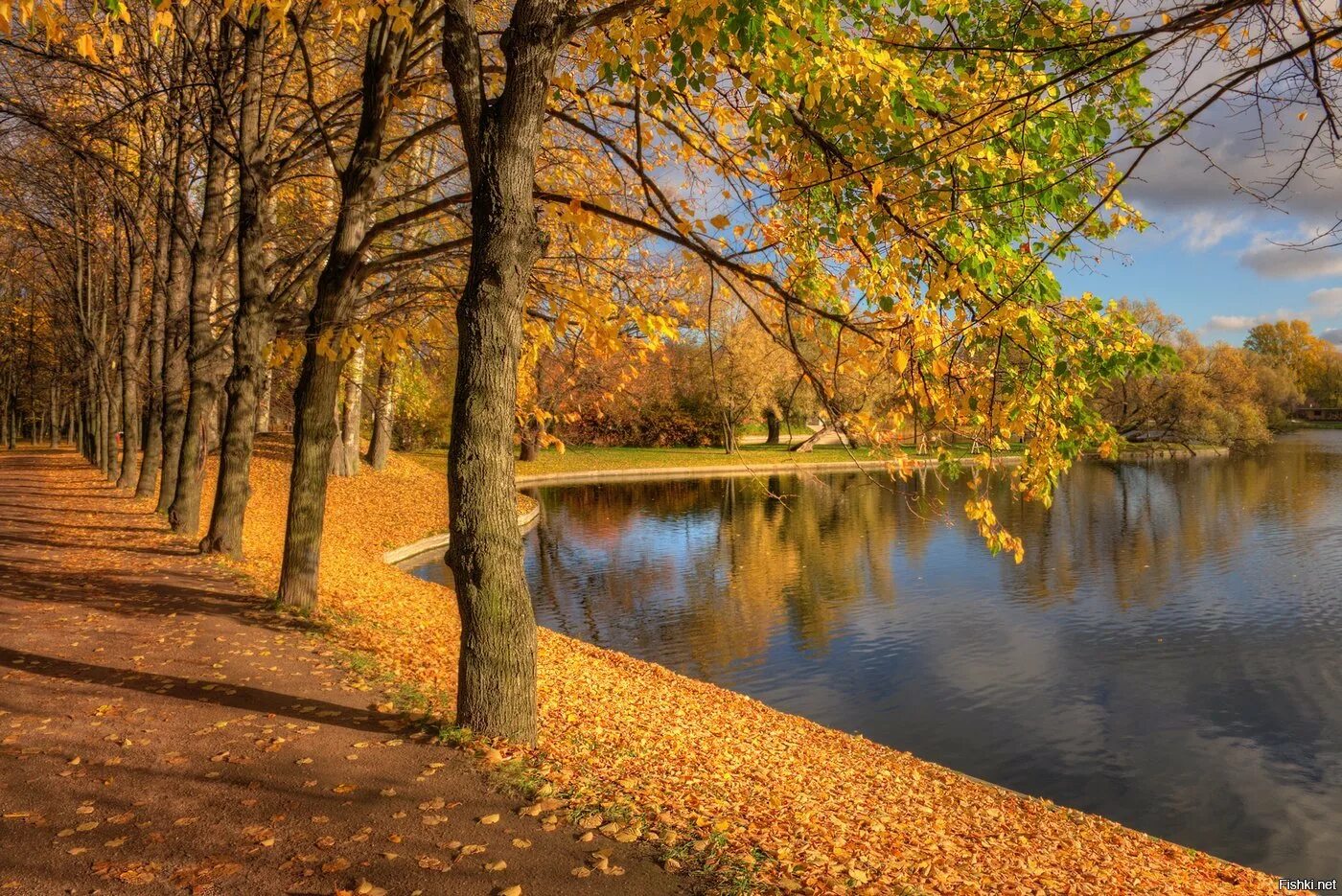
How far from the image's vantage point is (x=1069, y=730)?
10539 mm

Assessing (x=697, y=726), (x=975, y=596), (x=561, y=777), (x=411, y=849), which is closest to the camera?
(x=411, y=849)

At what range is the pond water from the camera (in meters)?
9.15

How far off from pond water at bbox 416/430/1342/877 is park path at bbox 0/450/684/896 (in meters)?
3.43

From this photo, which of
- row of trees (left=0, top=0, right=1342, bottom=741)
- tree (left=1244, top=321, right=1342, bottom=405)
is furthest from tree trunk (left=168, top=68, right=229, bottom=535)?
tree (left=1244, top=321, right=1342, bottom=405)

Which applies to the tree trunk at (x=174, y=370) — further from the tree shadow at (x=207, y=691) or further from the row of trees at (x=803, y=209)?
the tree shadow at (x=207, y=691)

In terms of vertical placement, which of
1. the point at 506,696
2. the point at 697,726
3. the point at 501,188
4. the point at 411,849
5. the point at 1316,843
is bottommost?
the point at 1316,843

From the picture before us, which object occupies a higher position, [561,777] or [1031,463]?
[1031,463]

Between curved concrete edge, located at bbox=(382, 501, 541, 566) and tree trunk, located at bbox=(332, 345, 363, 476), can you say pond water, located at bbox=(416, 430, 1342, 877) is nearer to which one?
curved concrete edge, located at bbox=(382, 501, 541, 566)

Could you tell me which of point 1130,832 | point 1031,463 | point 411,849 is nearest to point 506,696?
point 411,849

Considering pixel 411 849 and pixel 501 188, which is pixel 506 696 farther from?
pixel 501 188

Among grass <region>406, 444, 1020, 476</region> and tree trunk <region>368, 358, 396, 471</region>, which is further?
grass <region>406, 444, 1020, 476</region>

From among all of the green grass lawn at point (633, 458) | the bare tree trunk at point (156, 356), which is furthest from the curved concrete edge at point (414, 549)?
the green grass lawn at point (633, 458)

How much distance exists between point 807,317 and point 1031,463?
202 centimetres

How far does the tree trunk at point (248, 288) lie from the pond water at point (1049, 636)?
5.99 m
